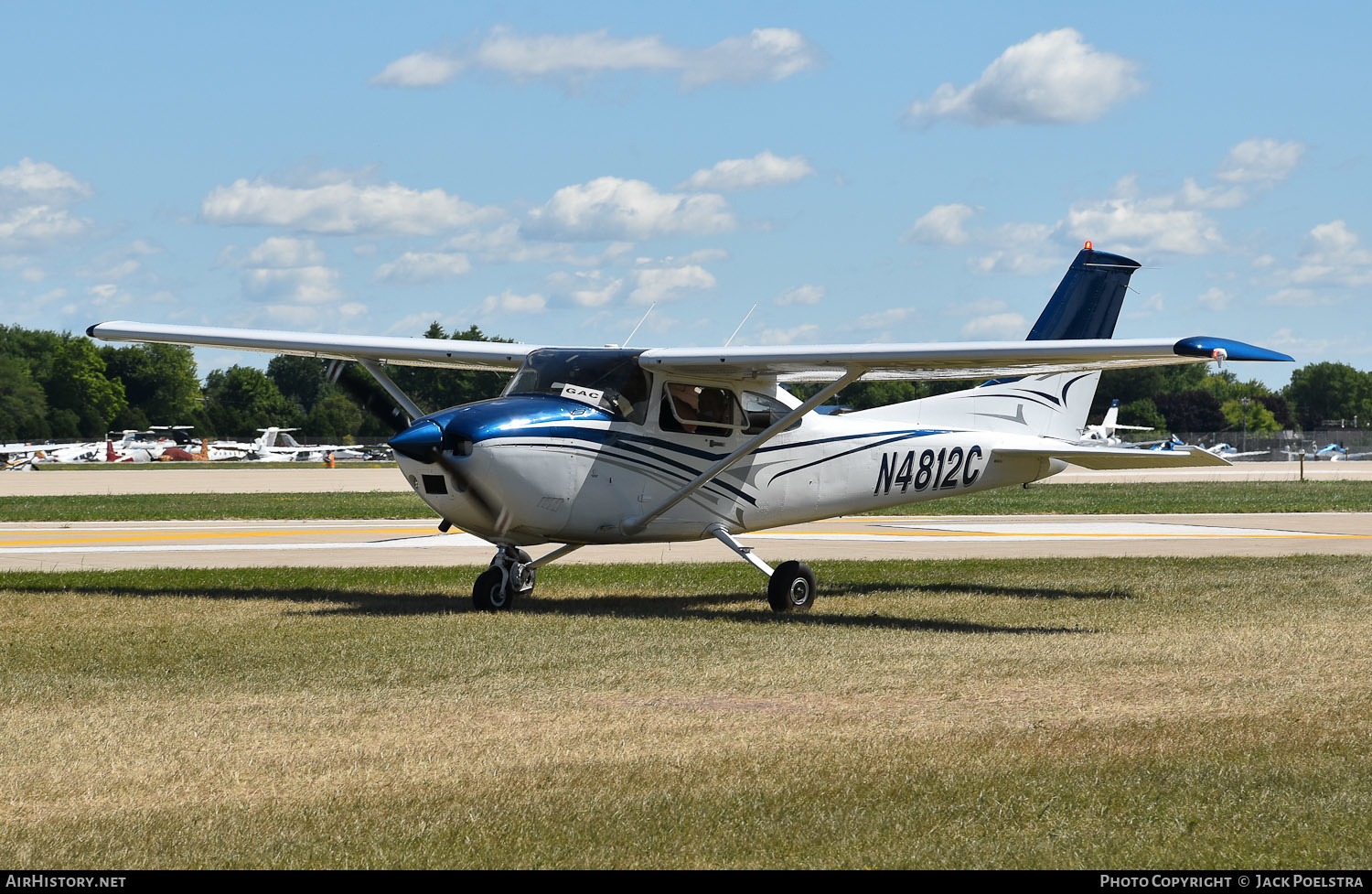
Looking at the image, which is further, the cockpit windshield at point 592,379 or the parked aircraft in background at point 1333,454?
the parked aircraft in background at point 1333,454

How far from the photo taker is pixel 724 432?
15320 millimetres

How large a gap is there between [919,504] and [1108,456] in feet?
75.8

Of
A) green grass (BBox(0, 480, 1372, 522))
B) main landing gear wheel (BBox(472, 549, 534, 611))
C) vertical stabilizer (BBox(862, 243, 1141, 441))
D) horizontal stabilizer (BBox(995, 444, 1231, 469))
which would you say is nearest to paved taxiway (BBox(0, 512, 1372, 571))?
green grass (BBox(0, 480, 1372, 522))

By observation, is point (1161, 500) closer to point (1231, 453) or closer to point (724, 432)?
point (724, 432)

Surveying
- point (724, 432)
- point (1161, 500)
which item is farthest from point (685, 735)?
point (1161, 500)

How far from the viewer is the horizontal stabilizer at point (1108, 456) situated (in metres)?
16.9

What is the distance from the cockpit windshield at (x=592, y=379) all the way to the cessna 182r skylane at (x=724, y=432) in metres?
0.02

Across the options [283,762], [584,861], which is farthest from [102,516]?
[584,861]

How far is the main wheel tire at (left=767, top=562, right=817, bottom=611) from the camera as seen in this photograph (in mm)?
14867

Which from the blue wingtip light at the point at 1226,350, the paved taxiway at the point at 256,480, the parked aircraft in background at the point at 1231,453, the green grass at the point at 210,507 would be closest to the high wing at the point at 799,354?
the blue wingtip light at the point at 1226,350

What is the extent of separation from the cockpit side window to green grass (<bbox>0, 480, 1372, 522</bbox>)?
16.4 meters

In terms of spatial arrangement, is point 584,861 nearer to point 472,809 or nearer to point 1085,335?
point 472,809

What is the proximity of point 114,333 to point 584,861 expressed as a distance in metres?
14.5

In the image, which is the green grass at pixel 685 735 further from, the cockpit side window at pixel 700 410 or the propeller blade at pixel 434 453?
the cockpit side window at pixel 700 410
